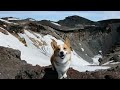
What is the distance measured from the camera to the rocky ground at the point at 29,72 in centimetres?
1241

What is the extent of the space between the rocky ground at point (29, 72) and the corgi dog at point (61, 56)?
0.45 metres

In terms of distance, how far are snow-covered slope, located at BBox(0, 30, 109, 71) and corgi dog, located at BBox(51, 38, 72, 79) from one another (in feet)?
32.7

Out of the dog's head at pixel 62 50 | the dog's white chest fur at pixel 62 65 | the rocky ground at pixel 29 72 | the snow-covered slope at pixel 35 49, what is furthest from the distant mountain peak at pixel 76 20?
the dog's head at pixel 62 50

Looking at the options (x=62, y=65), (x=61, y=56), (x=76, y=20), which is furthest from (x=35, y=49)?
(x=76, y=20)

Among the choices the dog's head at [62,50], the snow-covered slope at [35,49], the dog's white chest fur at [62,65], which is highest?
the dog's head at [62,50]

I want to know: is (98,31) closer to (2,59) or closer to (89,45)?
(89,45)

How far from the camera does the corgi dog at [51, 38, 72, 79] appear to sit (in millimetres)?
9555

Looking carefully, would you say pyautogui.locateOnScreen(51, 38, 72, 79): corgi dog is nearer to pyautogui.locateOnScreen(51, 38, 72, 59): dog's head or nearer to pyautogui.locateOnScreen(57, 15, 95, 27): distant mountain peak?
pyautogui.locateOnScreen(51, 38, 72, 59): dog's head

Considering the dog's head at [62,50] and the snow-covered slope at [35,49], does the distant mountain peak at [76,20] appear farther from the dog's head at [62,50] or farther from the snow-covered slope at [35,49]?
the dog's head at [62,50]

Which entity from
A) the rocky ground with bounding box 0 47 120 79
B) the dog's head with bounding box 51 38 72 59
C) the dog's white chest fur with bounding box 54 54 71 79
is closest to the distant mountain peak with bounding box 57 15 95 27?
the rocky ground with bounding box 0 47 120 79

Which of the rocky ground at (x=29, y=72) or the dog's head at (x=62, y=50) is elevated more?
the dog's head at (x=62, y=50)

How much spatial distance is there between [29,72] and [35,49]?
15669 mm
